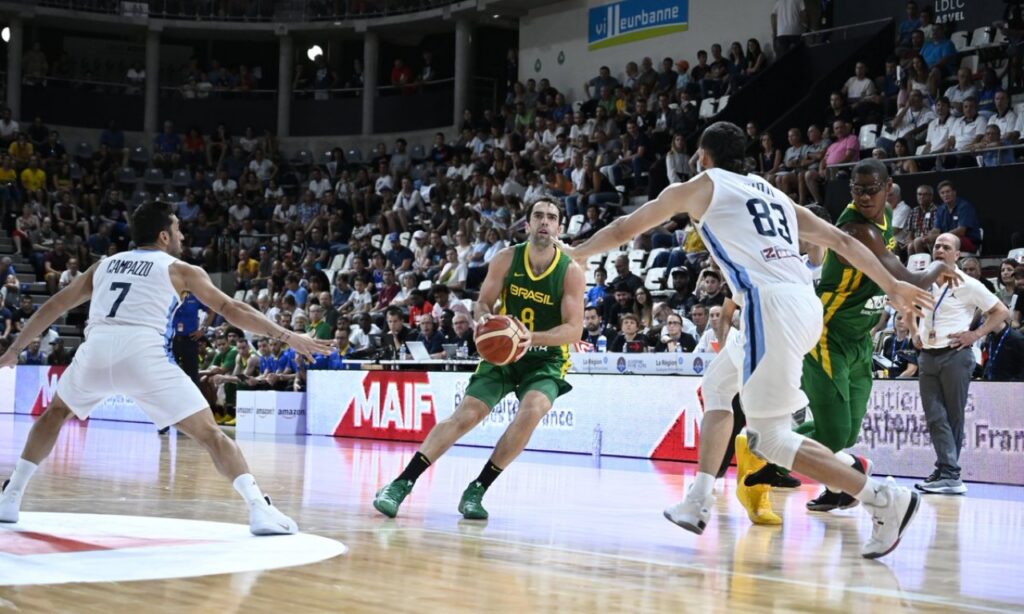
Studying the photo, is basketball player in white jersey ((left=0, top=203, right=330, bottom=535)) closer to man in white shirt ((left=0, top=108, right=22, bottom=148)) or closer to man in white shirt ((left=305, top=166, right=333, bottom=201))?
man in white shirt ((left=305, top=166, right=333, bottom=201))

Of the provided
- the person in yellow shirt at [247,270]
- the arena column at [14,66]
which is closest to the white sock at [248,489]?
the person in yellow shirt at [247,270]

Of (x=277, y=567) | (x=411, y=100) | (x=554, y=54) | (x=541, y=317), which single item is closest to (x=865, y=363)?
(x=541, y=317)

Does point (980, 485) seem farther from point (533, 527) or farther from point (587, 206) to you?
point (587, 206)

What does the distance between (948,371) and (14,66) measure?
94.0ft

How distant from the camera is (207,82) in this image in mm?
34812

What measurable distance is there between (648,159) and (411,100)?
11.8 meters

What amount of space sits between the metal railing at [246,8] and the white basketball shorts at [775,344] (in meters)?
27.2

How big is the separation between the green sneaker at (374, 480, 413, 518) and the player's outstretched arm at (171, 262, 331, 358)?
3.74ft

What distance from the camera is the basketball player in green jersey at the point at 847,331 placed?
23.1 feet

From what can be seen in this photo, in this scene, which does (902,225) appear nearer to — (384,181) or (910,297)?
(910,297)

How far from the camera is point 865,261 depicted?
6152 millimetres

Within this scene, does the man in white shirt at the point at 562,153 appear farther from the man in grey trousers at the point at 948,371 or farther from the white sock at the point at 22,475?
the white sock at the point at 22,475

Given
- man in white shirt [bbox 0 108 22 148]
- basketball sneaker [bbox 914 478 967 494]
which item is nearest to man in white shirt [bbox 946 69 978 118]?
basketball sneaker [bbox 914 478 967 494]

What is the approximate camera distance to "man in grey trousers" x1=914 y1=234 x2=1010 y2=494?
405 inches
